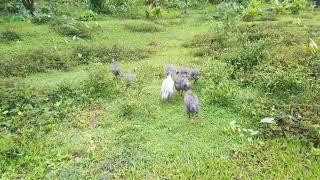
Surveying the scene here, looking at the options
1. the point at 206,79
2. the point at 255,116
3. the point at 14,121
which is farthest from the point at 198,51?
the point at 14,121

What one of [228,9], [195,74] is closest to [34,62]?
[195,74]

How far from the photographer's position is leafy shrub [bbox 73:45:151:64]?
1050 cm

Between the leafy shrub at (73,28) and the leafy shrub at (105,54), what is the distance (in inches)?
53.7

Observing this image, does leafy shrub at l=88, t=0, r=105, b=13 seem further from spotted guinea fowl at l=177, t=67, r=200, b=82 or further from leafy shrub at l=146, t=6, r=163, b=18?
spotted guinea fowl at l=177, t=67, r=200, b=82

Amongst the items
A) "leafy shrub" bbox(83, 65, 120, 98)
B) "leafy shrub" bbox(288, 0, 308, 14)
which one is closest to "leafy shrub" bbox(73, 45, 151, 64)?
"leafy shrub" bbox(83, 65, 120, 98)

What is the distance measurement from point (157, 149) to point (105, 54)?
5.17 m

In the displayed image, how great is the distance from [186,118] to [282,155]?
176 centimetres

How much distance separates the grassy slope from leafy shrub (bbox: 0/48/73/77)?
2651 millimetres

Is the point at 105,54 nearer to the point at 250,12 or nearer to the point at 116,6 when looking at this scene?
the point at 250,12

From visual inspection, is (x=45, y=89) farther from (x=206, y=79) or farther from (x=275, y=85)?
(x=275, y=85)

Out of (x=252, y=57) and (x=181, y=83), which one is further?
(x=252, y=57)

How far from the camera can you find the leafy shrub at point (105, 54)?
10495 millimetres

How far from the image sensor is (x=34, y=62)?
987cm

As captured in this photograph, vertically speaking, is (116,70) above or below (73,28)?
above
